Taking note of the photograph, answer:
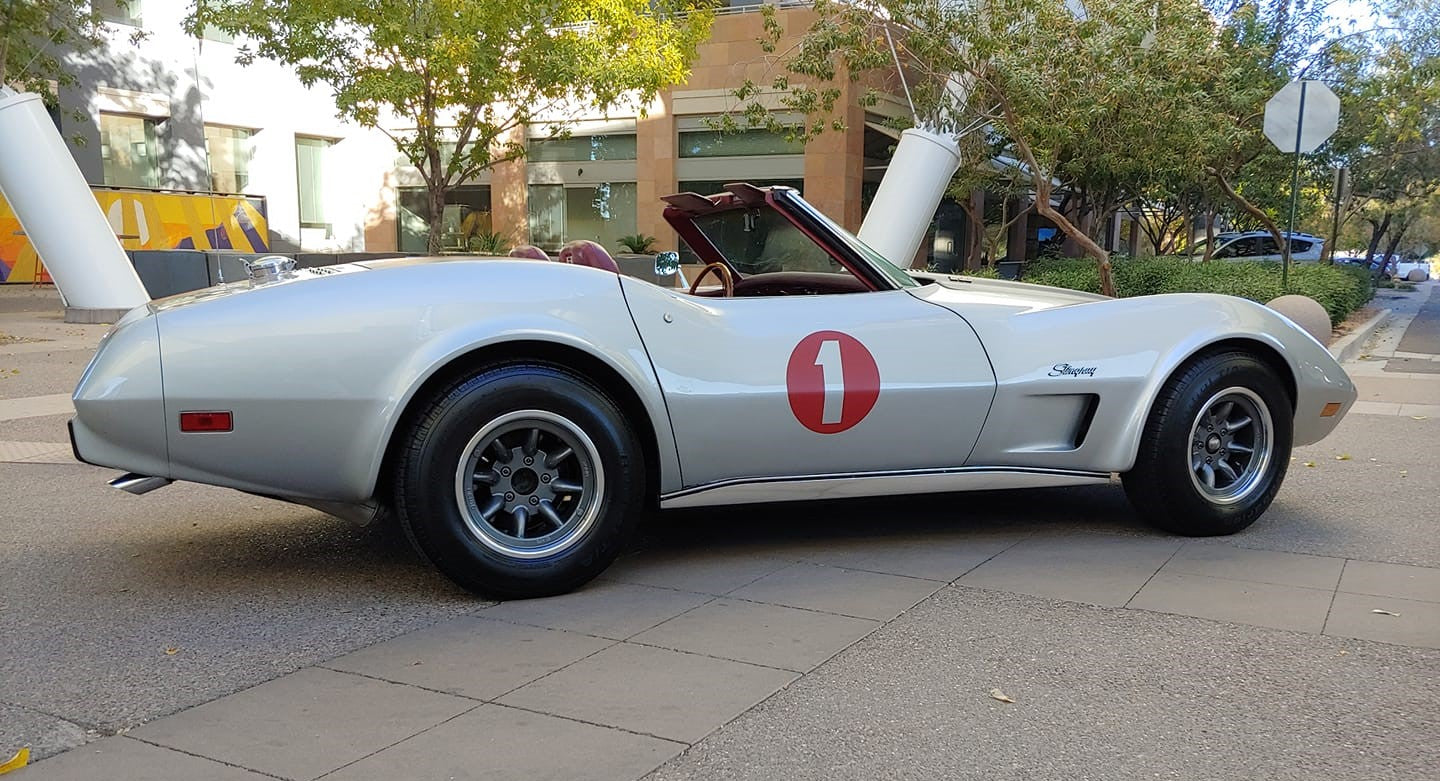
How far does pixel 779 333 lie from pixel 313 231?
3144cm

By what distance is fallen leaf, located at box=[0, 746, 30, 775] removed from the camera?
2602 millimetres

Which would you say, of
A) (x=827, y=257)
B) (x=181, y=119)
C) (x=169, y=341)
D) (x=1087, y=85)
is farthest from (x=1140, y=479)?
(x=181, y=119)

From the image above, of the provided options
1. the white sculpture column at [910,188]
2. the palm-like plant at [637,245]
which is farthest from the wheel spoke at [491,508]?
the palm-like plant at [637,245]

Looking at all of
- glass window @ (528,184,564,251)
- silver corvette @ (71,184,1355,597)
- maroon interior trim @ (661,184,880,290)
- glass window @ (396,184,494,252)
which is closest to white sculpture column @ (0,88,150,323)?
maroon interior trim @ (661,184,880,290)

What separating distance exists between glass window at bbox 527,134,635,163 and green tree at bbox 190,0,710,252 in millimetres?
8319

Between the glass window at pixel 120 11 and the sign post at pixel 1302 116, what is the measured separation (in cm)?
2427

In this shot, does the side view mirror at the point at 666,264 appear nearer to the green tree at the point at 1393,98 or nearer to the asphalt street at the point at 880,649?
the asphalt street at the point at 880,649

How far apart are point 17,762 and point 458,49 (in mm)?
15912

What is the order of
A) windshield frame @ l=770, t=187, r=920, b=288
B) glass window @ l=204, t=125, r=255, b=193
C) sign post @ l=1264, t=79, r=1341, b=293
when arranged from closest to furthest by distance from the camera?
windshield frame @ l=770, t=187, r=920, b=288 → sign post @ l=1264, t=79, r=1341, b=293 → glass window @ l=204, t=125, r=255, b=193

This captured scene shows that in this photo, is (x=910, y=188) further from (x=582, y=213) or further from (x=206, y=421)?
(x=582, y=213)

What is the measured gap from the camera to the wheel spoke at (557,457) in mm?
3887

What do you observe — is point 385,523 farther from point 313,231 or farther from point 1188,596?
point 313,231

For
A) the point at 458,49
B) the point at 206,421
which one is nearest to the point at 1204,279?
the point at 458,49

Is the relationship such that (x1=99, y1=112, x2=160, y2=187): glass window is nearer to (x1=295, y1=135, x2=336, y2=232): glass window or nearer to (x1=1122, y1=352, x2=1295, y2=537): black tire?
(x1=295, y1=135, x2=336, y2=232): glass window
